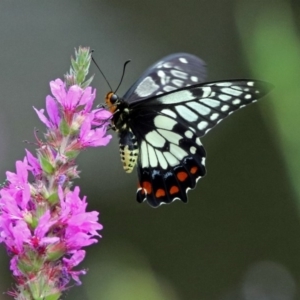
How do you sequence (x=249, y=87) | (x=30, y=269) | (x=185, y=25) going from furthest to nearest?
(x=185, y=25)
(x=249, y=87)
(x=30, y=269)

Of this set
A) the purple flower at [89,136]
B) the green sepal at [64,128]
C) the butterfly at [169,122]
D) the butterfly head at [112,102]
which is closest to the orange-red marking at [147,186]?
the butterfly at [169,122]

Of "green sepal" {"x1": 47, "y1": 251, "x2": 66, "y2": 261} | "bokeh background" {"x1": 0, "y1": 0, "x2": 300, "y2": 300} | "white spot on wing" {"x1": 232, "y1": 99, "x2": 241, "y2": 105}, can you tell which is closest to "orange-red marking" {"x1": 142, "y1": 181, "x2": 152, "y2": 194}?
"white spot on wing" {"x1": 232, "y1": 99, "x2": 241, "y2": 105}

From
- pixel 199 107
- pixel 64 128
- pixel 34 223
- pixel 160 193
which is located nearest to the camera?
pixel 34 223

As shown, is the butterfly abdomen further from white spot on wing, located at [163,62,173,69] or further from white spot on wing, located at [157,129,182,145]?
white spot on wing, located at [163,62,173,69]

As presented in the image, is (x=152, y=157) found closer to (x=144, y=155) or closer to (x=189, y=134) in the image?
(x=144, y=155)

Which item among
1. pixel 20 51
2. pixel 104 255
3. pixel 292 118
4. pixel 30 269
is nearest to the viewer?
pixel 30 269

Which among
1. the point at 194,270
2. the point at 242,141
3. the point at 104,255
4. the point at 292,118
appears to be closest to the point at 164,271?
the point at 194,270


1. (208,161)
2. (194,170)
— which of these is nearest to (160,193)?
(194,170)

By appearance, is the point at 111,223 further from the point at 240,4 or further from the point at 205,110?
the point at 205,110
